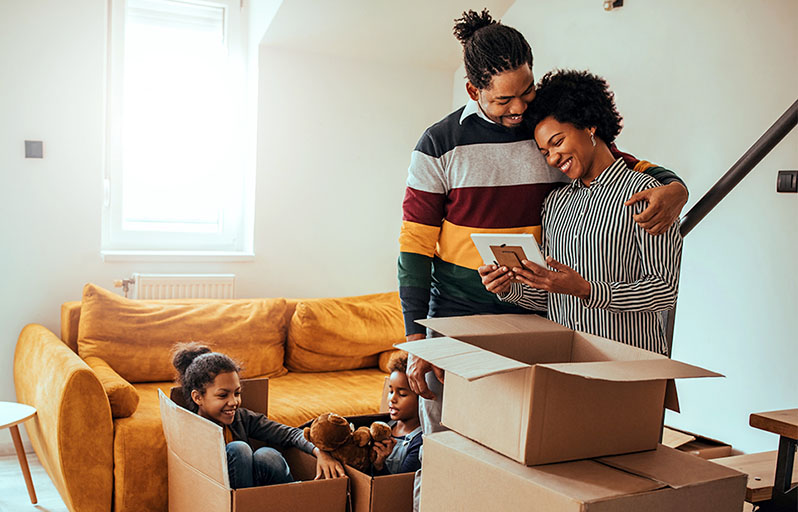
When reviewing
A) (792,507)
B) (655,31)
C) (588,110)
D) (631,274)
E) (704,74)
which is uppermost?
(655,31)

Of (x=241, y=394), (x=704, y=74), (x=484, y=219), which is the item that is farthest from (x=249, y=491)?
(x=704, y=74)

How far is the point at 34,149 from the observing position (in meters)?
3.21

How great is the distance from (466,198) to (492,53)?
1.04 feet

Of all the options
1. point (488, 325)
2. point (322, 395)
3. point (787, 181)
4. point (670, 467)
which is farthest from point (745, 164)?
point (322, 395)

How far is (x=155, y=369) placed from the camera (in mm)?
3016

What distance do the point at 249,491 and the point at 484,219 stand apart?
858mm

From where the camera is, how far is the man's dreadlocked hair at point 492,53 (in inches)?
61.1

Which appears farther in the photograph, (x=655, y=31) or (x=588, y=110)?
(x=655, y=31)

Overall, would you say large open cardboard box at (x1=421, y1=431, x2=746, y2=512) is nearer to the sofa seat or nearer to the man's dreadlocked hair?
the man's dreadlocked hair

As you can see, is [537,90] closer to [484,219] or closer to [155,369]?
[484,219]

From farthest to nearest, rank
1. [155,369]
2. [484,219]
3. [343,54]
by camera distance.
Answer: [343,54] < [155,369] < [484,219]

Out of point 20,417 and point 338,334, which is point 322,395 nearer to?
point 338,334

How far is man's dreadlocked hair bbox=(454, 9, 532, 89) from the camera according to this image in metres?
1.55

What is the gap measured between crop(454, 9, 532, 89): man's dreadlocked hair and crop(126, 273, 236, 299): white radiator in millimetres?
2256
